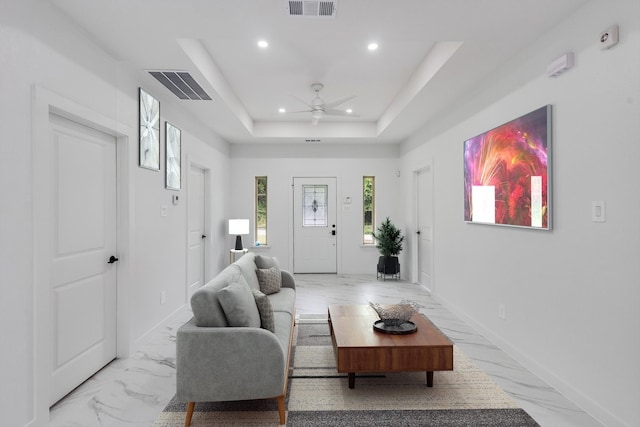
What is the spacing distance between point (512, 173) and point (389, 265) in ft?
11.7

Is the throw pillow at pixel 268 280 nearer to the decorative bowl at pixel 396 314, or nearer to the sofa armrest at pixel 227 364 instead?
the decorative bowl at pixel 396 314

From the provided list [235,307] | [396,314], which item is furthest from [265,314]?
[396,314]

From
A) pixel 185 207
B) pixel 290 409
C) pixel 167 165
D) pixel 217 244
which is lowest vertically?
pixel 290 409

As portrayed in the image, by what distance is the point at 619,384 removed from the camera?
2.05m

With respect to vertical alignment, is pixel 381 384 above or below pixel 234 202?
below

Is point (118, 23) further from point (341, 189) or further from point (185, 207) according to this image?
point (341, 189)

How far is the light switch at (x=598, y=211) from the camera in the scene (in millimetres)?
2166

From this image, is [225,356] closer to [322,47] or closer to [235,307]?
[235,307]

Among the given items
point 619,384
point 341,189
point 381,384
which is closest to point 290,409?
point 381,384

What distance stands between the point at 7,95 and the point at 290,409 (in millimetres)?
2318

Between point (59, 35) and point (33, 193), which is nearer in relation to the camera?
point (33, 193)

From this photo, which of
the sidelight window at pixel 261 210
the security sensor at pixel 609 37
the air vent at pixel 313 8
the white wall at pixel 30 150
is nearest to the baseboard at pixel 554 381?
the security sensor at pixel 609 37

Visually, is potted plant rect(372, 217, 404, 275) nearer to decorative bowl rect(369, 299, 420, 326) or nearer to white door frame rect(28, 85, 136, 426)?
decorative bowl rect(369, 299, 420, 326)

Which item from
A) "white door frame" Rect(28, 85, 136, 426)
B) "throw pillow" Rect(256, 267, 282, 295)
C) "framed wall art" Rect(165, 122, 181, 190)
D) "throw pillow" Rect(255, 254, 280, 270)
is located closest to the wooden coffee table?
"throw pillow" Rect(256, 267, 282, 295)
